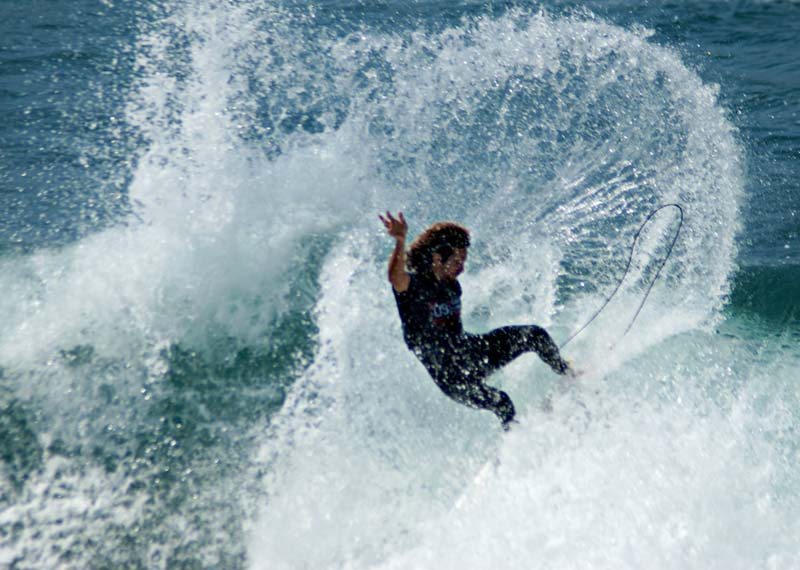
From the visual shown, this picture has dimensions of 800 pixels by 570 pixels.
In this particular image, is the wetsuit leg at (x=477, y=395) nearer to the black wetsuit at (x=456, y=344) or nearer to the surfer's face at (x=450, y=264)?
the black wetsuit at (x=456, y=344)

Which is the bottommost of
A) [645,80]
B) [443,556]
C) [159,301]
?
[159,301]

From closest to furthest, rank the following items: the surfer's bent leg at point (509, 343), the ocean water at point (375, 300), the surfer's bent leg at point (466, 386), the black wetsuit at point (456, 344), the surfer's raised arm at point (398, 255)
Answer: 1. the surfer's raised arm at point (398, 255)
2. the ocean water at point (375, 300)
3. the black wetsuit at point (456, 344)
4. the surfer's bent leg at point (466, 386)
5. the surfer's bent leg at point (509, 343)

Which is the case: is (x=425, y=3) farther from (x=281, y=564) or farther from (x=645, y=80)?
(x=281, y=564)

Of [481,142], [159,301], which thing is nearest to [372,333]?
[159,301]

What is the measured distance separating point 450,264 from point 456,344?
0.58 metres

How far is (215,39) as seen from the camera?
31.3ft

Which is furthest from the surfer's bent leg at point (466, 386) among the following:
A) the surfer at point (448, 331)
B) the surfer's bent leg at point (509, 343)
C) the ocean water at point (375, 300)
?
the ocean water at point (375, 300)

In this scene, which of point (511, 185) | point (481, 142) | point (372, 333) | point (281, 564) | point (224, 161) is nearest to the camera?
point (281, 564)

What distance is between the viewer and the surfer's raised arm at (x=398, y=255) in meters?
4.30

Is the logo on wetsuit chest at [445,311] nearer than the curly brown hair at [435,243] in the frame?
No

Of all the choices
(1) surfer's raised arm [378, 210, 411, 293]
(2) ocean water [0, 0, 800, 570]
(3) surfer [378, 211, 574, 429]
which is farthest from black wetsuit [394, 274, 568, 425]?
(2) ocean water [0, 0, 800, 570]

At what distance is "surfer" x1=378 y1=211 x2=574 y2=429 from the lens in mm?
4750

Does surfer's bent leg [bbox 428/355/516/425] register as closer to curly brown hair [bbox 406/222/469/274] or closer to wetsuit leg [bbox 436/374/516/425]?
wetsuit leg [bbox 436/374/516/425]

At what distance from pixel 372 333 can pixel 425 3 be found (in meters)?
10.2
